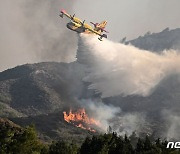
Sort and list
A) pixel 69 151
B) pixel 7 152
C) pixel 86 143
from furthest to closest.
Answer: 1. pixel 86 143
2. pixel 69 151
3. pixel 7 152

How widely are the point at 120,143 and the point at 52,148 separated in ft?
49.7

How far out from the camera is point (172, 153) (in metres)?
76.5

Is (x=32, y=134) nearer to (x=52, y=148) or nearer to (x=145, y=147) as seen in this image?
(x=52, y=148)

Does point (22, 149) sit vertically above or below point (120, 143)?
below

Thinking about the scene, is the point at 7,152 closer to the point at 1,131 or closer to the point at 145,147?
the point at 1,131

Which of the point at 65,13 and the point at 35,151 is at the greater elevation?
the point at 65,13

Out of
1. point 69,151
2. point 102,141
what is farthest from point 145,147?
point 69,151

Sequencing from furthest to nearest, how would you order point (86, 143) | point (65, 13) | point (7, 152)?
1. point (65, 13)
2. point (86, 143)
3. point (7, 152)

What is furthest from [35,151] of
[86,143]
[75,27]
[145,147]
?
[75,27]

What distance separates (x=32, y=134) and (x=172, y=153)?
26.8 m

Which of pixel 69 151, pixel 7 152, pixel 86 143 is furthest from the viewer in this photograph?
pixel 86 143

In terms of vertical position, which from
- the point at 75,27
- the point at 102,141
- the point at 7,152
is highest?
the point at 75,27

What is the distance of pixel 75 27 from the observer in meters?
196

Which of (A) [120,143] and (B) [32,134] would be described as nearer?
(B) [32,134]
